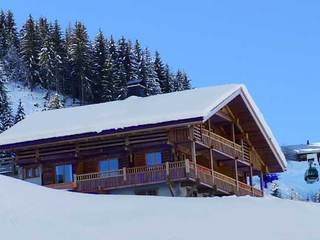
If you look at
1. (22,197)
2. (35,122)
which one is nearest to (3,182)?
(22,197)

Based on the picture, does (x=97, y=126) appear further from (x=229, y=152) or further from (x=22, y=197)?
(x=22, y=197)

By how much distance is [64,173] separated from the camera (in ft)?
121

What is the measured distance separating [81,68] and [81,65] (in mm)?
569

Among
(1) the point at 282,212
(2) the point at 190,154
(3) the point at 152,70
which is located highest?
(3) the point at 152,70

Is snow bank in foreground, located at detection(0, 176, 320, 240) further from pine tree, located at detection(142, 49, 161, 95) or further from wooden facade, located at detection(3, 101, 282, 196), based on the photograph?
pine tree, located at detection(142, 49, 161, 95)

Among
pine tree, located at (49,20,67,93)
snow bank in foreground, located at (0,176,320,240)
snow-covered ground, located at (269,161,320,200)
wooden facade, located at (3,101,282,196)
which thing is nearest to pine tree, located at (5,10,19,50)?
pine tree, located at (49,20,67,93)

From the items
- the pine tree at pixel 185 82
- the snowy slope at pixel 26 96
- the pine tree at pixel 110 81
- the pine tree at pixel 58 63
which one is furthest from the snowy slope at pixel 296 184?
the snowy slope at pixel 26 96

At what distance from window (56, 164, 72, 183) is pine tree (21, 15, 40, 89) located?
228 ft

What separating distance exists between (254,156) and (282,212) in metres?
25.7

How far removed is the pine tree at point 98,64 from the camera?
336 ft

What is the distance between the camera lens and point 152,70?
107 meters

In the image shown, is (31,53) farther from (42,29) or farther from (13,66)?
(42,29)

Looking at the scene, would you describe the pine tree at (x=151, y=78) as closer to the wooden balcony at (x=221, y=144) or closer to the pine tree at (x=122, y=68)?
the pine tree at (x=122, y=68)

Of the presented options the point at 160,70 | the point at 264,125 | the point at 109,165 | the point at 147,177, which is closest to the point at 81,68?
the point at 160,70
